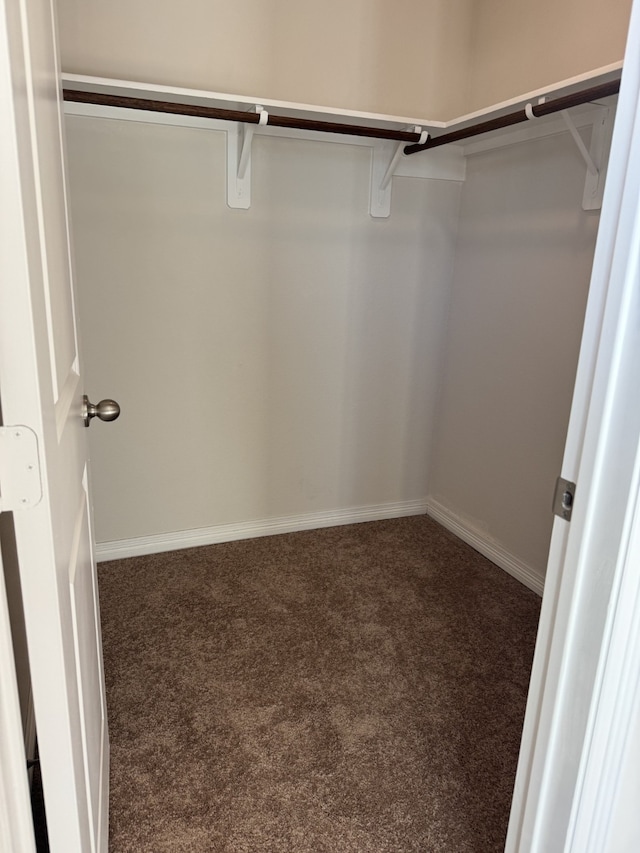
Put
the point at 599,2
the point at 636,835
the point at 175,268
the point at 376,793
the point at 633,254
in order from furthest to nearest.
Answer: the point at 175,268 → the point at 599,2 → the point at 376,793 → the point at 636,835 → the point at 633,254

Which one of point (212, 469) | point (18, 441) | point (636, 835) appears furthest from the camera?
point (212, 469)

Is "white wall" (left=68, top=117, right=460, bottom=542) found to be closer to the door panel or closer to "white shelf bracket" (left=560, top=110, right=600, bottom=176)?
"white shelf bracket" (left=560, top=110, right=600, bottom=176)

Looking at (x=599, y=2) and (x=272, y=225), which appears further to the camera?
(x=272, y=225)

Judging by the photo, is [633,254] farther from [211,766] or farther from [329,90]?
[329,90]

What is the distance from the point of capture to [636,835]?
41.3 inches

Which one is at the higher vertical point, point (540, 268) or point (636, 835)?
point (540, 268)

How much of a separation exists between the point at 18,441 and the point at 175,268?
6.21ft

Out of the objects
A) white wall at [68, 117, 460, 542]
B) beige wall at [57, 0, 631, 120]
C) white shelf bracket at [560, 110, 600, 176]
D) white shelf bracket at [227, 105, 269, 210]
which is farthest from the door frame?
white wall at [68, 117, 460, 542]

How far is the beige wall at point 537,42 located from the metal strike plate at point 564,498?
1.75m

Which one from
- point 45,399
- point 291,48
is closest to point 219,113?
point 291,48

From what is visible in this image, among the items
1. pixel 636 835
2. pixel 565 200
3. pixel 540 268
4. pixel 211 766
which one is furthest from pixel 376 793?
pixel 565 200

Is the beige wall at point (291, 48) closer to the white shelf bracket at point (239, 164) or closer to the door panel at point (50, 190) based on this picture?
the white shelf bracket at point (239, 164)

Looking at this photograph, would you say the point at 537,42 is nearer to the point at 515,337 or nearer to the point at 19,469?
the point at 515,337

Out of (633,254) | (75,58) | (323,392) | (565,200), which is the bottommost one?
(323,392)
